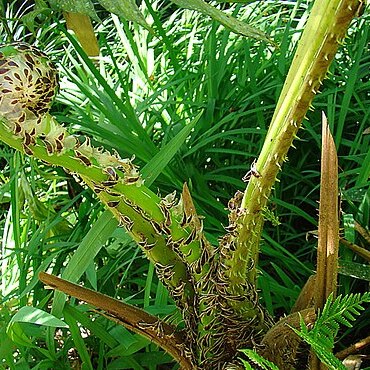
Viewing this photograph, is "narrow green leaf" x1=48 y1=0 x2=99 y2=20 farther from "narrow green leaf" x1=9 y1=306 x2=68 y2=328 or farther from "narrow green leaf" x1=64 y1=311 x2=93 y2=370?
"narrow green leaf" x1=64 y1=311 x2=93 y2=370

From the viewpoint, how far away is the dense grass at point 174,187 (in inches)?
30.5

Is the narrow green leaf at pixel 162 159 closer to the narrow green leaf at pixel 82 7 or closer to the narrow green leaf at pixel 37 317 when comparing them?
the narrow green leaf at pixel 37 317

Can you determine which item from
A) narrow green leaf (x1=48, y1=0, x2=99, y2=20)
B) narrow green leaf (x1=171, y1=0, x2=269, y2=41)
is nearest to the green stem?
narrow green leaf (x1=171, y1=0, x2=269, y2=41)

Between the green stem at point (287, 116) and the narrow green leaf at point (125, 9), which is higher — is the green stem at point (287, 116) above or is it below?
below

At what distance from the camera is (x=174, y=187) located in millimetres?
973

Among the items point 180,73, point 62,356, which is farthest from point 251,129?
point 62,356

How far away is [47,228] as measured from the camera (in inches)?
37.4

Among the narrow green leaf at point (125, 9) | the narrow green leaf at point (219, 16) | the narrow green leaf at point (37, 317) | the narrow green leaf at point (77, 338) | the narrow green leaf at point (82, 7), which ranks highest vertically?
the narrow green leaf at point (82, 7)

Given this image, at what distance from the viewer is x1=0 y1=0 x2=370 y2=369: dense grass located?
0.77 m

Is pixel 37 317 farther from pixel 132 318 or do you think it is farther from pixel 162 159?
pixel 162 159

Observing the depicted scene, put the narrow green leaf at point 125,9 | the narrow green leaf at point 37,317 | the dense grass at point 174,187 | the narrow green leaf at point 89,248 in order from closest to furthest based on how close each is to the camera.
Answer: the narrow green leaf at point 125,9 < the narrow green leaf at point 37,317 < the narrow green leaf at point 89,248 < the dense grass at point 174,187

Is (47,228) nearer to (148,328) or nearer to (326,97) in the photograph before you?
(148,328)

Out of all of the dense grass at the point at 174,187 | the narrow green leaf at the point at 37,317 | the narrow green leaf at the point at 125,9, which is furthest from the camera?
the dense grass at the point at 174,187

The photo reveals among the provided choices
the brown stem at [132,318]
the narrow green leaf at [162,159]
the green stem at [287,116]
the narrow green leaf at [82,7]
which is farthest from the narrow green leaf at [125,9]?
the narrow green leaf at [162,159]
